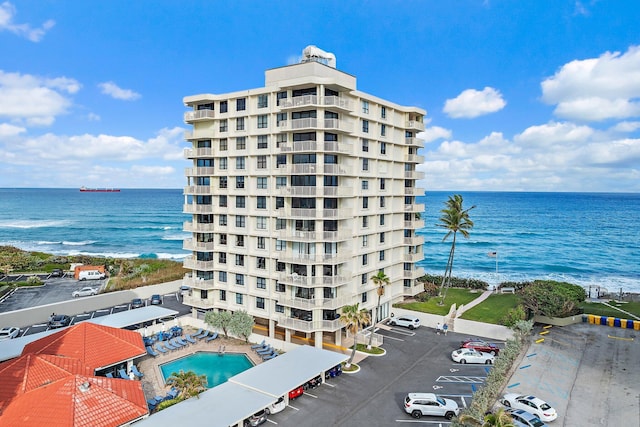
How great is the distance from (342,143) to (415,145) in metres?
15.2

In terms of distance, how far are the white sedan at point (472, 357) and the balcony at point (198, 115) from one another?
3470 centimetres

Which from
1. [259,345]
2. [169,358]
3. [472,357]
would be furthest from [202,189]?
[472,357]

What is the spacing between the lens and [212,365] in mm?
37594

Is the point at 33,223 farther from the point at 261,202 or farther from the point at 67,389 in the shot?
the point at 67,389

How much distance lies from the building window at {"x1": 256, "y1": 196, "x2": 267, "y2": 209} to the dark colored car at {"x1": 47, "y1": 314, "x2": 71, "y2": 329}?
26157 mm

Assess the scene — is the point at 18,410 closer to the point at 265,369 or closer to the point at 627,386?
the point at 265,369

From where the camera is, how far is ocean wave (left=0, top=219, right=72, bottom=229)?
16440 cm

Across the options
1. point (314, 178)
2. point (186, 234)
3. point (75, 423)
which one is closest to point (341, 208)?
point (314, 178)

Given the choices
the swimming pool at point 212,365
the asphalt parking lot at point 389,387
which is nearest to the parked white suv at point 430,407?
the asphalt parking lot at point 389,387

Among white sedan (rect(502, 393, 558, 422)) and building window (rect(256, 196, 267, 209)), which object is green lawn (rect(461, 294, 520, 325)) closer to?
white sedan (rect(502, 393, 558, 422))

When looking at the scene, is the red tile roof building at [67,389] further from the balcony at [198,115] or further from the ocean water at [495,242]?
the ocean water at [495,242]

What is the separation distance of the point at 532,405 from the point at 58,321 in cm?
4783

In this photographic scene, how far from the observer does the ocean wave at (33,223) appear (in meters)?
164

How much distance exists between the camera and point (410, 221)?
52969mm
